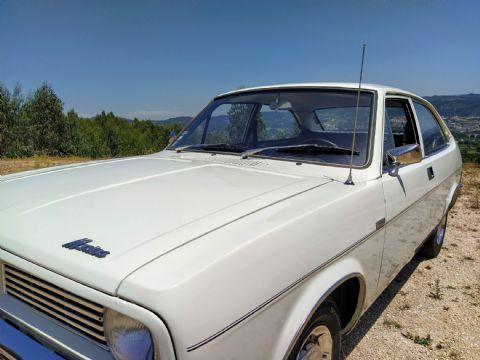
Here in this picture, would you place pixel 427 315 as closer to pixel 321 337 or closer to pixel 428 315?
pixel 428 315

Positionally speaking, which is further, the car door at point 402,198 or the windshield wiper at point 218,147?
the windshield wiper at point 218,147

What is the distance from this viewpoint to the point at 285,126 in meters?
3.20

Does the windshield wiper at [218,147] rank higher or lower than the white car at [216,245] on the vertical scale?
higher

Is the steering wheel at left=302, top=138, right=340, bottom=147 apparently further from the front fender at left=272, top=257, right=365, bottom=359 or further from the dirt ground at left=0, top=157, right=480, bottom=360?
the dirt ground at left=0, top=157, right=480, bottom=360

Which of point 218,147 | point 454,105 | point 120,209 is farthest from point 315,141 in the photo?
point 454,105

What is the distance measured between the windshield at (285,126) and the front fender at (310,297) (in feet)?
2.42

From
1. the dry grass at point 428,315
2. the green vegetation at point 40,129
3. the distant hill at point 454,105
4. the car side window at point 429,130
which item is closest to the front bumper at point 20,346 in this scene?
the dry grass at point 428,315

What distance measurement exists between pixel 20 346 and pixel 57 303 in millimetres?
230

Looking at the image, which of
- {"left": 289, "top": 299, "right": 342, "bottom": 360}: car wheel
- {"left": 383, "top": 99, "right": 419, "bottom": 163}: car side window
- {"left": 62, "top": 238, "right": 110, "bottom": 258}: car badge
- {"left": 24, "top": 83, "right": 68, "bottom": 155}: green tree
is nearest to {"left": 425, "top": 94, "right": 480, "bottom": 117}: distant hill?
{"left": 383, "top": 99, "right": 419, "bottom": 163}: car side window

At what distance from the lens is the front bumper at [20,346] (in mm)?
1292

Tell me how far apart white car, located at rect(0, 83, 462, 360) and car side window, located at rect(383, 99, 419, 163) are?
0.04 meters

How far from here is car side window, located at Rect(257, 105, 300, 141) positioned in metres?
3.12

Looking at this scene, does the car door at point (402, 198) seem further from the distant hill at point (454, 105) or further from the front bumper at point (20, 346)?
the front bumper at point (20, 346)

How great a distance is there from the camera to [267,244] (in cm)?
139
